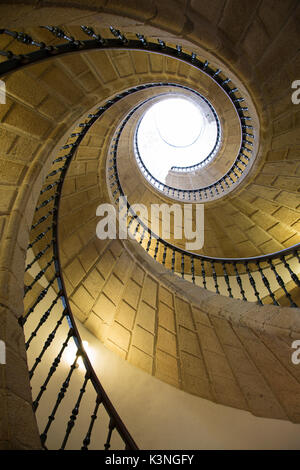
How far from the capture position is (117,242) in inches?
208

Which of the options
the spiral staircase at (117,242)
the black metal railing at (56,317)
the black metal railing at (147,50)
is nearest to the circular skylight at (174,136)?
the black metal railing at (147,50)

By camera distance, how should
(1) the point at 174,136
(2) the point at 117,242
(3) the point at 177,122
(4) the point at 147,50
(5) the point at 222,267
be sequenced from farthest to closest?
(3) the point at 177,122, (1) the point at 174,136, (5) the point at 222,267, (2) the point at 117,242, (4) the point at 147,50

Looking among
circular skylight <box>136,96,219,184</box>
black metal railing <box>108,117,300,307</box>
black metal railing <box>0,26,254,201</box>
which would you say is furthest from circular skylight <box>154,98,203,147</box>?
black metal railing <box>108,117,300,307</box>

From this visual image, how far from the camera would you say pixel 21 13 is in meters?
1.86

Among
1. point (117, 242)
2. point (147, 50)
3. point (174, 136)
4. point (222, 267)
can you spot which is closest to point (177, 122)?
point (174, 136)

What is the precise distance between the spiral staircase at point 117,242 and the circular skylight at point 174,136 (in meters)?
4.67

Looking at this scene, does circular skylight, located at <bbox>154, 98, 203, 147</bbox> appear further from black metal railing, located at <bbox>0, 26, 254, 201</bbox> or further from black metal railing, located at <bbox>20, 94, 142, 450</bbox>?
black metal railing, located at <bbox>20, 94, 142, 450</bbox>

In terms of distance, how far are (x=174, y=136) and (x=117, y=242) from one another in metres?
10.9

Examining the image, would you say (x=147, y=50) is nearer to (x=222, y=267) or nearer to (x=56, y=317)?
(x=56, y=317)

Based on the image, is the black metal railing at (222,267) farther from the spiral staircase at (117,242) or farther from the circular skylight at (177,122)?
the circular skylight at (177,122)

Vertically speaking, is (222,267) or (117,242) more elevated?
(117,242)

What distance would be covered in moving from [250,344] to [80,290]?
9.70ft

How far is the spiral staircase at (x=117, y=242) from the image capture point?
2.44 metres
